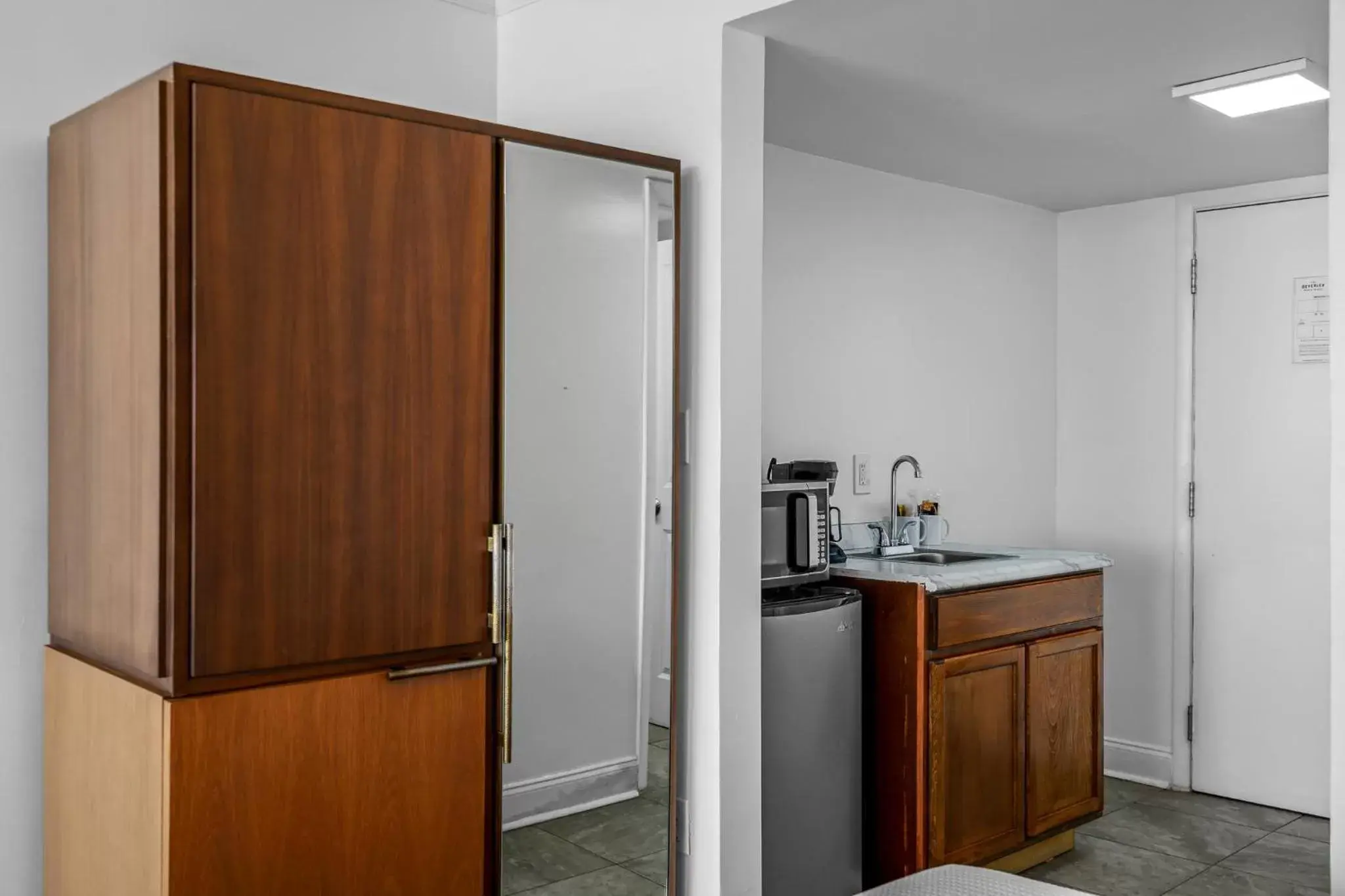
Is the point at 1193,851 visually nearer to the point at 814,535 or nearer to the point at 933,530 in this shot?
the point at 933,530

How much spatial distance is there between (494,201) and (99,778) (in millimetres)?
1312

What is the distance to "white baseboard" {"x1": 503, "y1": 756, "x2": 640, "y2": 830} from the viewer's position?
7.63 feet

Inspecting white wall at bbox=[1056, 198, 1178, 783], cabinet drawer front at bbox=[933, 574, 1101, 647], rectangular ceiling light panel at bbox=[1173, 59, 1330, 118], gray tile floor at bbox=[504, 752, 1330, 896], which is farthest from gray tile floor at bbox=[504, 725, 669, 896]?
white wall at bbox=[1056, 198, 1178, 783]

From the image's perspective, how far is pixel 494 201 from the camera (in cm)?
225

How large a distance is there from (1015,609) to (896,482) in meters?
0.79

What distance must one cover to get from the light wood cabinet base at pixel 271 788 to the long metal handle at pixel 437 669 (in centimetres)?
2

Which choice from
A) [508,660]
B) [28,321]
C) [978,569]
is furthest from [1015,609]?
[28,321]

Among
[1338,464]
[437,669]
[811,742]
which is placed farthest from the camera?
[811,742]

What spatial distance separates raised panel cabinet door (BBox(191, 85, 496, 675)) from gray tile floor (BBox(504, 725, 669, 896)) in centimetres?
46

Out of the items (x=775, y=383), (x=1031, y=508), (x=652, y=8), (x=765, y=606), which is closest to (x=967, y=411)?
(x=1031, y=508)

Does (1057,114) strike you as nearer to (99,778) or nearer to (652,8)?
(652,8)

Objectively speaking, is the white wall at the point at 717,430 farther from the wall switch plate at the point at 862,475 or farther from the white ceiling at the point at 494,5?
the wall switch plate at the point at 862,475

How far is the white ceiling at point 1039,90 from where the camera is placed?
99.6 inches

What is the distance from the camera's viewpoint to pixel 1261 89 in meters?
3.00
